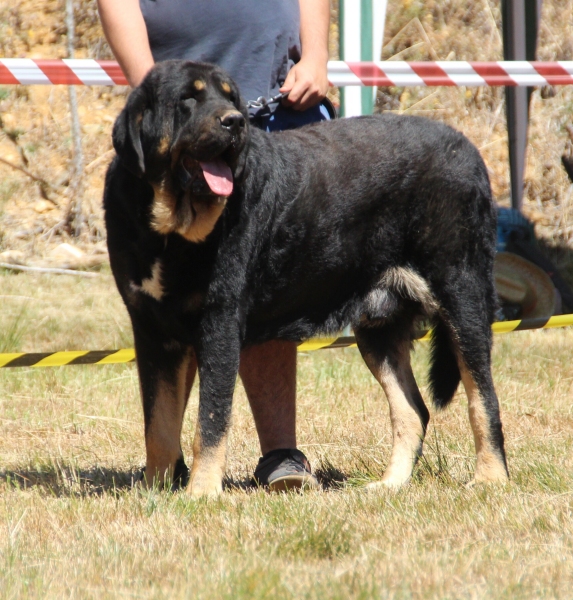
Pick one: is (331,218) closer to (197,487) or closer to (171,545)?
(197,487)

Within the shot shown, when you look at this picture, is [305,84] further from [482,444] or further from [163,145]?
[482,444]

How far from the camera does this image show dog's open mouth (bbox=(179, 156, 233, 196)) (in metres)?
3.02

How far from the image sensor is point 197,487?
10.5 feet

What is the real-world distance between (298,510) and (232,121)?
51.9 inches

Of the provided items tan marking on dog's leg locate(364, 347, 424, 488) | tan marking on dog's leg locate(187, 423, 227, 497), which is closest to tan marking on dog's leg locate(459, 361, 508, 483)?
tan marking on dog's leg locate(364, 347, 424, 488)

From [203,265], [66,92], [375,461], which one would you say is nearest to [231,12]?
[203,265]

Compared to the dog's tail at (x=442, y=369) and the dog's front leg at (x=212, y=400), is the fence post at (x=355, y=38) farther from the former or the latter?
the dog's front leg at (x=212, y=400)

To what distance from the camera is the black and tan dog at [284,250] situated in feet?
10.1

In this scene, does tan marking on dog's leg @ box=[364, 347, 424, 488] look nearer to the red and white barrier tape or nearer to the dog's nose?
the dog's nose

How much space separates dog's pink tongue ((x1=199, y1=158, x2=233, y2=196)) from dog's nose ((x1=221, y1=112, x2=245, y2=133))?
14cm

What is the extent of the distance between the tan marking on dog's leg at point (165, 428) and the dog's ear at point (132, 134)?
80cm

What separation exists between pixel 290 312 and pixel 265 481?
707mm

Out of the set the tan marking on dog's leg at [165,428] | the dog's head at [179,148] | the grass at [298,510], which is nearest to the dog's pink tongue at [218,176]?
the dog's head at [179,148]

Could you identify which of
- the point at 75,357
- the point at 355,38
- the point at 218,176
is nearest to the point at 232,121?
the point at 218,176
